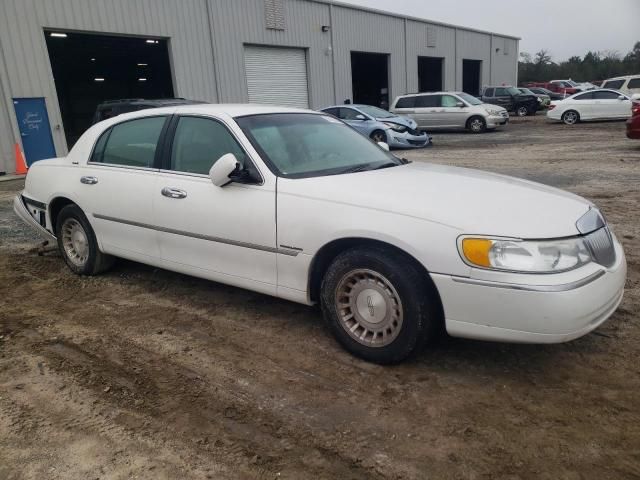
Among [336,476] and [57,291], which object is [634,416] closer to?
[336,476]

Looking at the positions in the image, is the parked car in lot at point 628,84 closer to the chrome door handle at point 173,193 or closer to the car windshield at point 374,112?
the car windshield at point 374,112

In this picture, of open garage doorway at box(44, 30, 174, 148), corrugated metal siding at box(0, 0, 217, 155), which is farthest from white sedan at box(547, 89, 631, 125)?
open garage doorway at box(44, 30, 174, 148)

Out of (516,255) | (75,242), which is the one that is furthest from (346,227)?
(75,242)

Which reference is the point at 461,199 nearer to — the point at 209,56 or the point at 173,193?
the point at 173,193

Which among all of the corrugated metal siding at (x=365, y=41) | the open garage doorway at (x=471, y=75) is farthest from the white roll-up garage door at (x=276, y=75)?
the open garage doorway at (x=471, y=75)

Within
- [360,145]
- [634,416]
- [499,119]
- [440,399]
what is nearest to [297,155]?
[360,145]

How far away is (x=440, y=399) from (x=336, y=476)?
842 mm

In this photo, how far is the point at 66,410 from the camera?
2963 mm

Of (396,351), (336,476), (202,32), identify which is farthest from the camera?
(202,32)

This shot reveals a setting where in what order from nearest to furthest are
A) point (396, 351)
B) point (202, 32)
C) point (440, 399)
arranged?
point (440, 399) → point (396, 351) → point (202, 32)

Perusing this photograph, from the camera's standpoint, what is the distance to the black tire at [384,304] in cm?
308

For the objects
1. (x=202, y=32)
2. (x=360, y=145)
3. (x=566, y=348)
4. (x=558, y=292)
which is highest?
(x=202, y=32)

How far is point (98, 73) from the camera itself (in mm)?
33000

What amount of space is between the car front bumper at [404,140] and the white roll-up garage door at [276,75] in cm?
720
